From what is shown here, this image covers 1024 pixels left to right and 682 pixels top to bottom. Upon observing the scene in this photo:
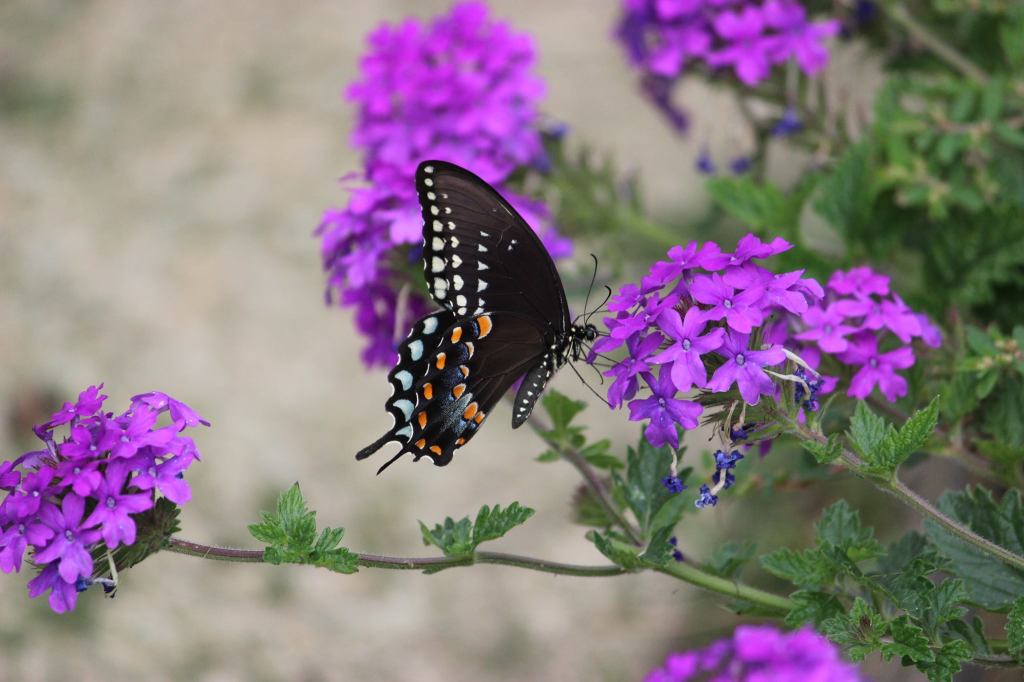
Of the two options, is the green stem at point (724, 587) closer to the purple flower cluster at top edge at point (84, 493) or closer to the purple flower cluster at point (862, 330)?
the purple flower cluster at point (862, 330)

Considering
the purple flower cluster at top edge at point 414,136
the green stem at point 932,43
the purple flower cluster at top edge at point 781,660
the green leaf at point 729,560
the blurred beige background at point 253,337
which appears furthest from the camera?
the blurred beige background at point 253,337

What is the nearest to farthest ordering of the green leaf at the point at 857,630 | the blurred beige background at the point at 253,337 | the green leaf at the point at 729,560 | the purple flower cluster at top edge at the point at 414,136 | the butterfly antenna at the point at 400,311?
1. the green leaf at the point at 857,630
2. the green leaf at the point at 729,560
3. the purple flower cluster at top edge at the point at 414,136
4. the butterfly antenna at the point at 400,311
5. the blurred beige background at the point at 253,337

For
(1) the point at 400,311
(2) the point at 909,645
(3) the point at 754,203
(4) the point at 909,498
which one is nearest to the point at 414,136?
(1) the point at 400,311

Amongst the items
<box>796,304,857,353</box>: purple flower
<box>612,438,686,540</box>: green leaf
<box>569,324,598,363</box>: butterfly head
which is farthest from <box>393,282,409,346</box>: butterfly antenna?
<box>796,304,857,353</box>: purple flower

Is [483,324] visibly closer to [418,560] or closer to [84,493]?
[418,560]

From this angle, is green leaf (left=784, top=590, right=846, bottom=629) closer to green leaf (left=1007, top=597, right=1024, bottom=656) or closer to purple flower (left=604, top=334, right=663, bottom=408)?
green leaf (left=1007, top=597, right=1024, bottom=656)

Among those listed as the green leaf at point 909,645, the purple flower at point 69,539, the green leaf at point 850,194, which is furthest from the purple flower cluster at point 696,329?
the green leaf at point 850,194

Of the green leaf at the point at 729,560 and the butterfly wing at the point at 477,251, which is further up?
the butterfly wing at the point at 477,251
